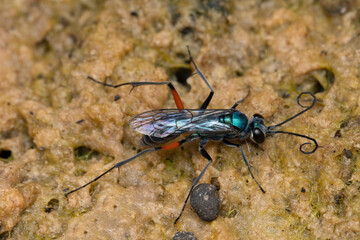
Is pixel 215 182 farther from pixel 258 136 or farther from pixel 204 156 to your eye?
pixel 258 136

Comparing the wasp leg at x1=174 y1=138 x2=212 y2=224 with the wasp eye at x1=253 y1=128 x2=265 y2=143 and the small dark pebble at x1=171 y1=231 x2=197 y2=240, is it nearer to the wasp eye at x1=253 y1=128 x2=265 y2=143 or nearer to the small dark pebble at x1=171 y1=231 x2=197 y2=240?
the small dark pebble at x1=171 y1=231 x2=197 y2=240

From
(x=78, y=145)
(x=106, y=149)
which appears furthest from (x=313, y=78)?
(x=78, y=145)

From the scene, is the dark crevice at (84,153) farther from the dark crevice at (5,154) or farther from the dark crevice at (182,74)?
the dark crevice at (182,74)

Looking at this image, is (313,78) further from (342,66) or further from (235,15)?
(235,15)

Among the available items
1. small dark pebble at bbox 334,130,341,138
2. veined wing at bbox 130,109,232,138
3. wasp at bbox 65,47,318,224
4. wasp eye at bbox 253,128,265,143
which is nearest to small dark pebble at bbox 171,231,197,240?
wasp at bbox 65,47,318,224

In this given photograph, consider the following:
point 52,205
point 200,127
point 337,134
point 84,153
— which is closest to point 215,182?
point 200,127

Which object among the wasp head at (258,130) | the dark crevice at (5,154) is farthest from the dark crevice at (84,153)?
the wasp head at (258,130)
